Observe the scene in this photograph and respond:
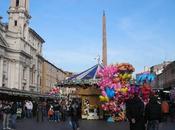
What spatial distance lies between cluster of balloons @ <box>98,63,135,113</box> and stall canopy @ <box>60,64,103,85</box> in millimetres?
1713

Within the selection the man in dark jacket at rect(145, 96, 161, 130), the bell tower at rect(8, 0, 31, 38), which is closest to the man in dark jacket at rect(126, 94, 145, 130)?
the man in dark jacket at rect(145, 96, 161, 130)

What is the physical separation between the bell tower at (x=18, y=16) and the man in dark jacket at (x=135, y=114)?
7332cm

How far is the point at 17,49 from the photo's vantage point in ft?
263

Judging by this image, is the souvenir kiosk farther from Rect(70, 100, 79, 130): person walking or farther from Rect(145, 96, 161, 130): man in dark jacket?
Rect(145, 96, 161, 130): man in dark jacket

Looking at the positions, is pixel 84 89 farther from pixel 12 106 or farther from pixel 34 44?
pixel 34 44

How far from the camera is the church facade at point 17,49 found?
253ft

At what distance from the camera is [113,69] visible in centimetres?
2633

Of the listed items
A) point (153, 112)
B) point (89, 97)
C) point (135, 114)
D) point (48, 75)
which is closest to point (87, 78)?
point (89, 97)

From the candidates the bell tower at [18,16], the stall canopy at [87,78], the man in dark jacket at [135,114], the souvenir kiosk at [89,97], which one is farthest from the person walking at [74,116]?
the bell tower at [18,16]

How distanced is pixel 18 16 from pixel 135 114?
75.5 m

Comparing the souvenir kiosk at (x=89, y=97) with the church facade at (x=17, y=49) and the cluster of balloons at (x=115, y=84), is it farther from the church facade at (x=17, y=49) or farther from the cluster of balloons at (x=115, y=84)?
the church facade at (x=17, y=49)

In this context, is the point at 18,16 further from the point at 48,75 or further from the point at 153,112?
the point at 153,112

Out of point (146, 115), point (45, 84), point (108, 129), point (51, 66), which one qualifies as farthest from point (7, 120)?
point (51, 66)

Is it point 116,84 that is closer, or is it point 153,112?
point 153,112
